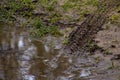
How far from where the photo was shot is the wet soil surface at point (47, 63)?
721cm

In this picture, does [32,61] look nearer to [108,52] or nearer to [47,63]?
[47,63]

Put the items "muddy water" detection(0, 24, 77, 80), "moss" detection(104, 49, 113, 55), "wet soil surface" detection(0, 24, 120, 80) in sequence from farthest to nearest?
"moss" detection(104, 49, 113, 55)
"muddy water" detection(0, 24, 77, 80)
"wet soil surface" detection(0, 24, 120, 80)

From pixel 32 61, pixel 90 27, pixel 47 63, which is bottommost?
pixel 47 63

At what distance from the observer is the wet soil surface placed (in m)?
7.21

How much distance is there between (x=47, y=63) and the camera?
8000 mm

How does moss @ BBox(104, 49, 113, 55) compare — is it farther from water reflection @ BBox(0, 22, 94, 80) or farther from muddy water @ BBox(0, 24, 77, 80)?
muddy water @ BBox(0, 24, 77, 80)

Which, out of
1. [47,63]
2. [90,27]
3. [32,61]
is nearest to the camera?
[47,63]

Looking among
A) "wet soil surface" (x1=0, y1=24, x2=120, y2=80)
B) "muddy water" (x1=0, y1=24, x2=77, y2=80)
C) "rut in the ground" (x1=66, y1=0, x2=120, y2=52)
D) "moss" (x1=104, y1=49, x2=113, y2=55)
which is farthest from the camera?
"rut in the ground" (x1=66, y1=0, x2=120, y2=52)

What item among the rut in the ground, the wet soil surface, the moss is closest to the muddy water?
the wet soil surface

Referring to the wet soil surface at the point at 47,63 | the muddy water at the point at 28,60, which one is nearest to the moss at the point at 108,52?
the wet soil surface at the point at 47,63

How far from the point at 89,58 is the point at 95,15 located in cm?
274

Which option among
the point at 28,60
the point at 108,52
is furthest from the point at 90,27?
the point at 28,60

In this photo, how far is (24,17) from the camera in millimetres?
11953

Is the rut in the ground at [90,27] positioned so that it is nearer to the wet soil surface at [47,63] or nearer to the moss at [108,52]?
the wet soil surface at [47,63]
